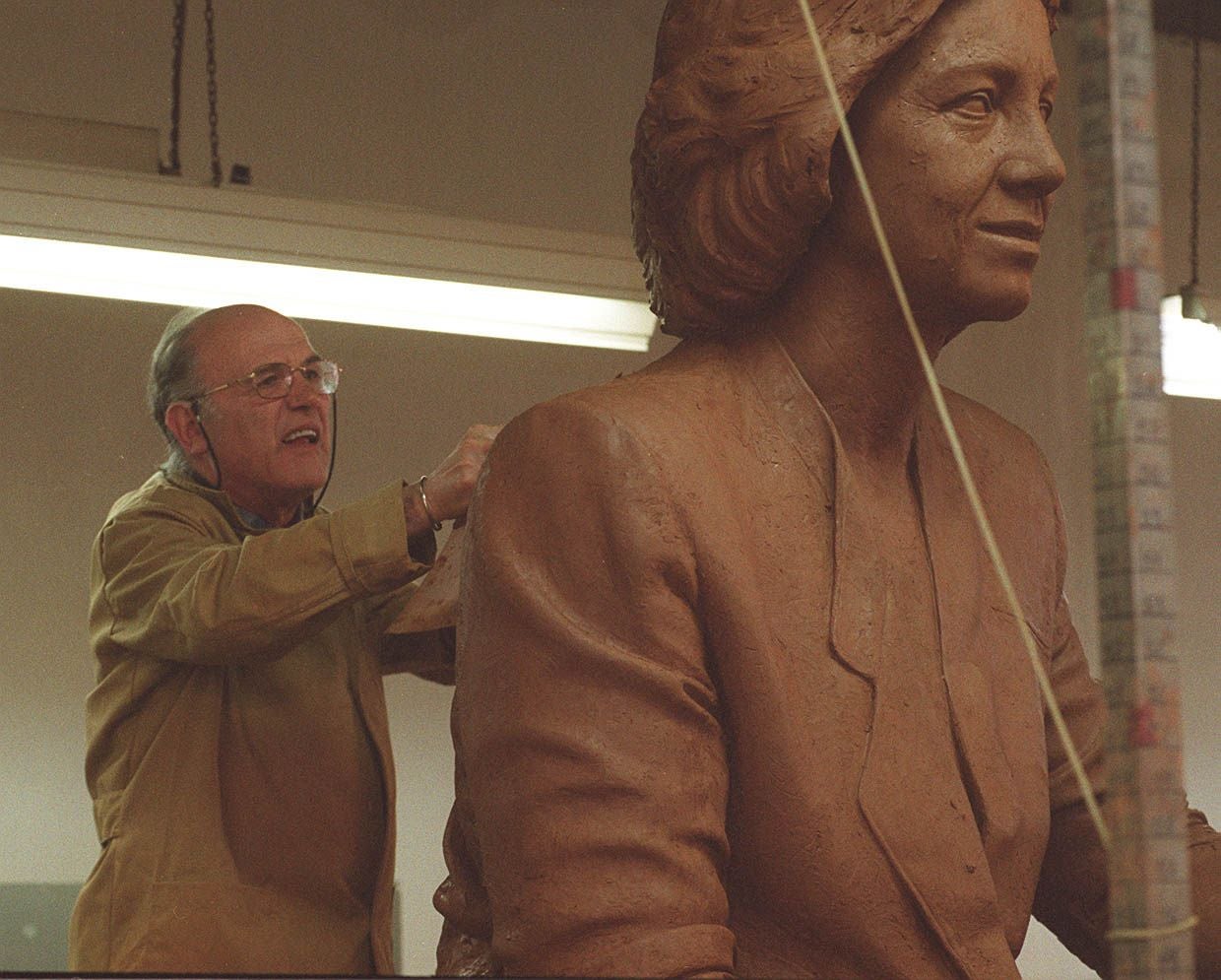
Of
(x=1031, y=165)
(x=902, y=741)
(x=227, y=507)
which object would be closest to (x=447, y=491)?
(x=227, y=507)

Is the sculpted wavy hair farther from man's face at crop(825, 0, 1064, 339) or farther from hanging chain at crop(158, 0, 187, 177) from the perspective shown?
hanging chain at crop(158, 0, 187, 177)

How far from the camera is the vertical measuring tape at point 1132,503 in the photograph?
162 cm

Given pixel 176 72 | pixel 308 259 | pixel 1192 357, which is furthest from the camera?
pixel 1192 357

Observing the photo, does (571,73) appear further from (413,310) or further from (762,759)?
(762,759)

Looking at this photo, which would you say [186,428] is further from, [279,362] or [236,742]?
[236,742]

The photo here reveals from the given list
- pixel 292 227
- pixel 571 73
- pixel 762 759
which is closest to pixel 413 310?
pixel 292 227

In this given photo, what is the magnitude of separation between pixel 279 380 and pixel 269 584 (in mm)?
431

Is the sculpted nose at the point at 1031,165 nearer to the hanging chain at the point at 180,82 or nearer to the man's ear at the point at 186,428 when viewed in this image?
the man's ear at the point at 186,428

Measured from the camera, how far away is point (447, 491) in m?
2.93

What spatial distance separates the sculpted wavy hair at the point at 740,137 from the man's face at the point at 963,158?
42mm

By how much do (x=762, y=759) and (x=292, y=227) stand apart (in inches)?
51.7

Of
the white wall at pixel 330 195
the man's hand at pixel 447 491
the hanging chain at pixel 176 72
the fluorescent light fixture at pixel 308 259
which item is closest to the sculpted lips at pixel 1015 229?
the man's hand at pixel 447 491

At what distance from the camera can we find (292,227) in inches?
132

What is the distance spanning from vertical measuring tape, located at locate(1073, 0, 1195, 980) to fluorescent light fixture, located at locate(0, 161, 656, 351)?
5.70ft
